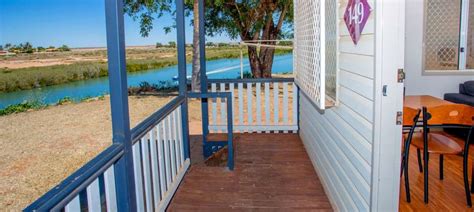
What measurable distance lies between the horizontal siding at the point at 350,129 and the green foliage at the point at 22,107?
11.7 meters

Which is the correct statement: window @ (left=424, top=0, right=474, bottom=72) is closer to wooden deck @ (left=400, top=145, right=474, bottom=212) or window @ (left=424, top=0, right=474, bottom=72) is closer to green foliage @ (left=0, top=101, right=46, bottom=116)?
wooden deck @ (left=400, top=145, right=474, bottom=212)

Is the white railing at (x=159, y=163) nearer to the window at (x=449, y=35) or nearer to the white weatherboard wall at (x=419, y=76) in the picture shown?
the white weatherboard wall at (x=419, y=76)

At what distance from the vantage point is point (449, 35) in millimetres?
5066

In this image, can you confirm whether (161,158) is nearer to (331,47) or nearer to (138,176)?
(138,176)

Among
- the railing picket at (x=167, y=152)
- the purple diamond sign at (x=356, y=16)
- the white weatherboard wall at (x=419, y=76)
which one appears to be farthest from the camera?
the white weatherboard wall at (x=419, y=76)

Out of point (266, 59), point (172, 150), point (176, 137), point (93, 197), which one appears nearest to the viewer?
point (93, 197)

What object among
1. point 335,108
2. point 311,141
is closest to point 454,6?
point 311,141

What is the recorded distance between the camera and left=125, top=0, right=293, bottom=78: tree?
9.85 metres

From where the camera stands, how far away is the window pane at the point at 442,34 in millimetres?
4961

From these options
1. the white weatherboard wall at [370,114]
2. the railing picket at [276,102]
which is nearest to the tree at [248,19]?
the railing picket at [276,102]

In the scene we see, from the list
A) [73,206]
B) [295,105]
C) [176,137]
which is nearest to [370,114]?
[73,206]

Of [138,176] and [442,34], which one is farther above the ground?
[442,34]

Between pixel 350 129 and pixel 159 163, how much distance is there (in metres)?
1.41

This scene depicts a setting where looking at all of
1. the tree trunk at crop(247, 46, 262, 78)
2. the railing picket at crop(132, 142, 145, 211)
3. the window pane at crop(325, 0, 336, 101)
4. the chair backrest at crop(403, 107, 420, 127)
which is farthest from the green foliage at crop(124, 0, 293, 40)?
the railing picket at crop(132, 142, 145, 211)
